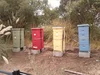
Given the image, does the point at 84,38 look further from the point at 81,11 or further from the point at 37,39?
the point at 81,11

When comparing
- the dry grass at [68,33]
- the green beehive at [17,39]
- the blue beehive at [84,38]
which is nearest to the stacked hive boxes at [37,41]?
the green beehive at [17,39]

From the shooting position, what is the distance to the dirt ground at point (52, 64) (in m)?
5.36

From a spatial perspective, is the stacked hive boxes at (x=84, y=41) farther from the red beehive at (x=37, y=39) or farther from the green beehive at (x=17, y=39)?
the green beehive at (x=17, y=39)

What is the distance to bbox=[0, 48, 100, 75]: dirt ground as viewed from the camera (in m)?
5.36

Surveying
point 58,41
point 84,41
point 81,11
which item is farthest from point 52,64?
point 81,11

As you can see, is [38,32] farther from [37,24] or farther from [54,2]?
[54,2]

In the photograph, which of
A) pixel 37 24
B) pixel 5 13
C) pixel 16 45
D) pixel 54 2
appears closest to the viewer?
pixel 16 45

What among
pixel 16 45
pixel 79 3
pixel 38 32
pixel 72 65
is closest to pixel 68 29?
pixel 79 3

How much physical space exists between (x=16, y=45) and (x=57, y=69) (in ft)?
9.97

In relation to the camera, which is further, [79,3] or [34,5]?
[34,5]

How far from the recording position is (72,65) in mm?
5691

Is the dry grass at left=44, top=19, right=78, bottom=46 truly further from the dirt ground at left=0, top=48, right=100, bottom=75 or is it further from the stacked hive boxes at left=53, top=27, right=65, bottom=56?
the stacked hive boxes at left=53, top=27, right=65, bottom=56

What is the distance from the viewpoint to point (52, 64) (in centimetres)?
592

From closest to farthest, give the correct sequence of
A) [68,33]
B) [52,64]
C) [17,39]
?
[52,64] → [17,39] → [68,33]
